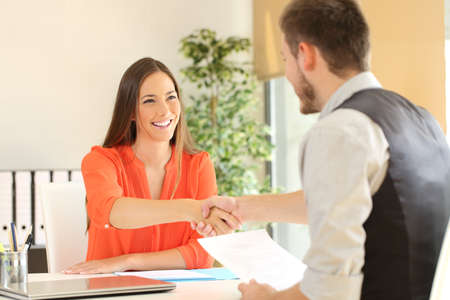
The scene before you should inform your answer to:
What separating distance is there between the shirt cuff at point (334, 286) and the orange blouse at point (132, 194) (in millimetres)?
1076

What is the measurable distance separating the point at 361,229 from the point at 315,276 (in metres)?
0.11

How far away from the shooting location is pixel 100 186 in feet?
6.70

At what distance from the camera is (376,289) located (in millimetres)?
991

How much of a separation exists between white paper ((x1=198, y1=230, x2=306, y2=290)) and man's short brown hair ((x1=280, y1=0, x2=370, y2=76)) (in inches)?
20.6

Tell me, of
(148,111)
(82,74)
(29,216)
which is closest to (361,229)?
(148,111)

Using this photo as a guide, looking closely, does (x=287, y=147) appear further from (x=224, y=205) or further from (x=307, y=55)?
(x=307, y=55)

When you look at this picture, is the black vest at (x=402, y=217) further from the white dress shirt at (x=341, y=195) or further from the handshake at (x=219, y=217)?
the handshake at (x=219, y=217)

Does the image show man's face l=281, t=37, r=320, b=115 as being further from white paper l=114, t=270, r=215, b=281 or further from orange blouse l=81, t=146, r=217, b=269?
orange blouse l=81, t=146, r=217, b=269

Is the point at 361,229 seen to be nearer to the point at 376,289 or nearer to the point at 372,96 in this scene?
the point at 376,289

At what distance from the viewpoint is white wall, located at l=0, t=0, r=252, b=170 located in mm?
4152

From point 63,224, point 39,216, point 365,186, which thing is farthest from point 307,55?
point 39,216

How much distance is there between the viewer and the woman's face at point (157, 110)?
7.27ft

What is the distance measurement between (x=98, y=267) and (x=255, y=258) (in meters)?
0.54

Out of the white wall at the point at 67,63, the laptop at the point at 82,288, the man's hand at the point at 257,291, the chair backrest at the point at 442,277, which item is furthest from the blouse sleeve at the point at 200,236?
the white wall at the point at 67,63
